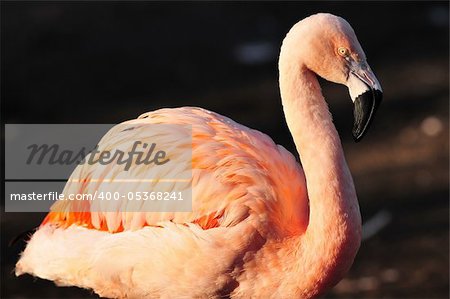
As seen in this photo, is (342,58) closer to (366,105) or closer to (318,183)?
(366,105)

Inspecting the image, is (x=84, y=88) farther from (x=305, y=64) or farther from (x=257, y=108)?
(x=305, y=64)

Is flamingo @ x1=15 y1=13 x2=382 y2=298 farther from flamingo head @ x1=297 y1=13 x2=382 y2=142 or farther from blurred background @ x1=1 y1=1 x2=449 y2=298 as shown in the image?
blurred background @ x1=1 y1=1 x2=449 y2=298

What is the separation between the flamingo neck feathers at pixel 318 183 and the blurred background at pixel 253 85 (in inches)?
89.9

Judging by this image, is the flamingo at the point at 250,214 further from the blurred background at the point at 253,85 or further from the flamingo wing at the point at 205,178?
the blurred background at the point at 253,85

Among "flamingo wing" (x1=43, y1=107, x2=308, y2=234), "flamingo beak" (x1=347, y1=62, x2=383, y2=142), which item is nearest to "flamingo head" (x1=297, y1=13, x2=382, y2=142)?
"flamingo beak" (x1=347, y1=62, x2=383, y2=142)

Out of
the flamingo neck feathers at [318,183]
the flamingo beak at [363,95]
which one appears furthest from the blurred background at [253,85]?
the flamingo beak at [363,95]

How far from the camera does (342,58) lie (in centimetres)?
380

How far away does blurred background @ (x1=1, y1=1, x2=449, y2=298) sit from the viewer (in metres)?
6.53

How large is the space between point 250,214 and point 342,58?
0.74 metres

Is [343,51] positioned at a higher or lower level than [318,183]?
higher

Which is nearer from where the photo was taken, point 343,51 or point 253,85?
point 343,51

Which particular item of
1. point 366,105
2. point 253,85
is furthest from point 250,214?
point 253,85

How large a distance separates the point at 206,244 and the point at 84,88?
4.86 m

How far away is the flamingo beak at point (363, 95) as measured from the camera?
3717mm
